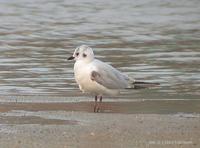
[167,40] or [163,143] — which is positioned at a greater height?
[167,40]

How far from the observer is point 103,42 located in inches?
717

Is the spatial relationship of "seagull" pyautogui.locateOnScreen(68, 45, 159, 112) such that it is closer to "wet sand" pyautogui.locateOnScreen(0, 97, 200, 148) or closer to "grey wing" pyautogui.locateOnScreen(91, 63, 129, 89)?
"grey wing" pyautogui.locateOnScreen(91, 63, 129, 89)

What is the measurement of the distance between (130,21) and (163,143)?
15.7 metres

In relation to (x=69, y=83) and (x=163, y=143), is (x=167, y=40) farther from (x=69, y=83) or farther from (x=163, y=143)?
(x=163, y=143)

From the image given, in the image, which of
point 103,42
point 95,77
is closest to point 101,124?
point 95,77

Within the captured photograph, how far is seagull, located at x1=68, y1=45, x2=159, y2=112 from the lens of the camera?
10148 mm

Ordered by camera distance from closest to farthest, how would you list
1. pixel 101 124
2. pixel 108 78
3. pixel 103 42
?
pixel 101 124
pixel 108 78
pixel 103 42

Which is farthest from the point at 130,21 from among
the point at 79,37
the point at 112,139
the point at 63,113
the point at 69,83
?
the point at 112,139

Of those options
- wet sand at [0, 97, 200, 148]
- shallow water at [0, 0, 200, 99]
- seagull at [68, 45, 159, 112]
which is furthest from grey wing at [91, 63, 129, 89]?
shallow water at [0, 0, 200, 99]

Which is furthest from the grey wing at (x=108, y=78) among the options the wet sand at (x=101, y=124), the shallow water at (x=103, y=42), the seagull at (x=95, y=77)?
the shallow water at (x=103, y=42)

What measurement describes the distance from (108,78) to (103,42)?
798cm

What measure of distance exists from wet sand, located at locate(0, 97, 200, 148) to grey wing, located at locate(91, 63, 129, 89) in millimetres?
315

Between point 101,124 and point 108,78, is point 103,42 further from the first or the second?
point 101,124

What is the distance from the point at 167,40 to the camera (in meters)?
18.7
